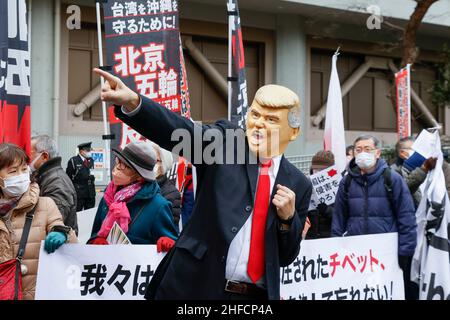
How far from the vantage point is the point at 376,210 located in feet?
21.0

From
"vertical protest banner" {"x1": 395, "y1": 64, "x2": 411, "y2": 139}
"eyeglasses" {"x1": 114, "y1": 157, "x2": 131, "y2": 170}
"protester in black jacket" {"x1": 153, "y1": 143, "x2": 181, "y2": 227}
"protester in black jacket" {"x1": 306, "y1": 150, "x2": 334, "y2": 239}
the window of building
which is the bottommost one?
"protester in black jacket" {"x1": 306, "y1": 150, "x2": 334, "y2": 239}

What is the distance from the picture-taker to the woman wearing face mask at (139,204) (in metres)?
4.45

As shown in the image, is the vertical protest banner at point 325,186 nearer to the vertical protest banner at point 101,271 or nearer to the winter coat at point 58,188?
the vertical protest banner at point 101,271

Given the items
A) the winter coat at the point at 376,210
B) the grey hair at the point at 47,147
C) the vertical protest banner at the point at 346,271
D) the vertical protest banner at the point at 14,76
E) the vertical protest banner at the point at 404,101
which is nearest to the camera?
the vertical protest banner at the point at 14,76

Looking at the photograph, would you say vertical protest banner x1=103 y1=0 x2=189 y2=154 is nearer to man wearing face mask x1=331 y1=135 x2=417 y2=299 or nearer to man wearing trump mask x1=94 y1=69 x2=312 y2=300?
man wearing face mask x1=331 y1=135 x2=417 y2=299

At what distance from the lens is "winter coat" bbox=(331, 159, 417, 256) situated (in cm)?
633

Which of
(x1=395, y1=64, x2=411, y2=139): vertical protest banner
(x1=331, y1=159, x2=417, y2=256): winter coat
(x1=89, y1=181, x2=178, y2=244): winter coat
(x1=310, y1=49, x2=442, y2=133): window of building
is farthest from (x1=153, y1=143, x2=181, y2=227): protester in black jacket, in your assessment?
(x1=310, y1=49, x2=442, y2=133): window of building

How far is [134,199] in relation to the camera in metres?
4.44

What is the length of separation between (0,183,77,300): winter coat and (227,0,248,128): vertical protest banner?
2.74m

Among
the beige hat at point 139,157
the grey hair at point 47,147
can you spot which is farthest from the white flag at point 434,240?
the grey hair at point 47,147

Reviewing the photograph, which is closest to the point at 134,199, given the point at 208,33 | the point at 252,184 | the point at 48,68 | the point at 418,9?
the point at 252,184

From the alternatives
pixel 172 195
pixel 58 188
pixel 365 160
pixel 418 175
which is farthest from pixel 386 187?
pixel 58 188

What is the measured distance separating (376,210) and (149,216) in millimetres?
2766

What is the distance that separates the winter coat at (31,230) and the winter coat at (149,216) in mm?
526
